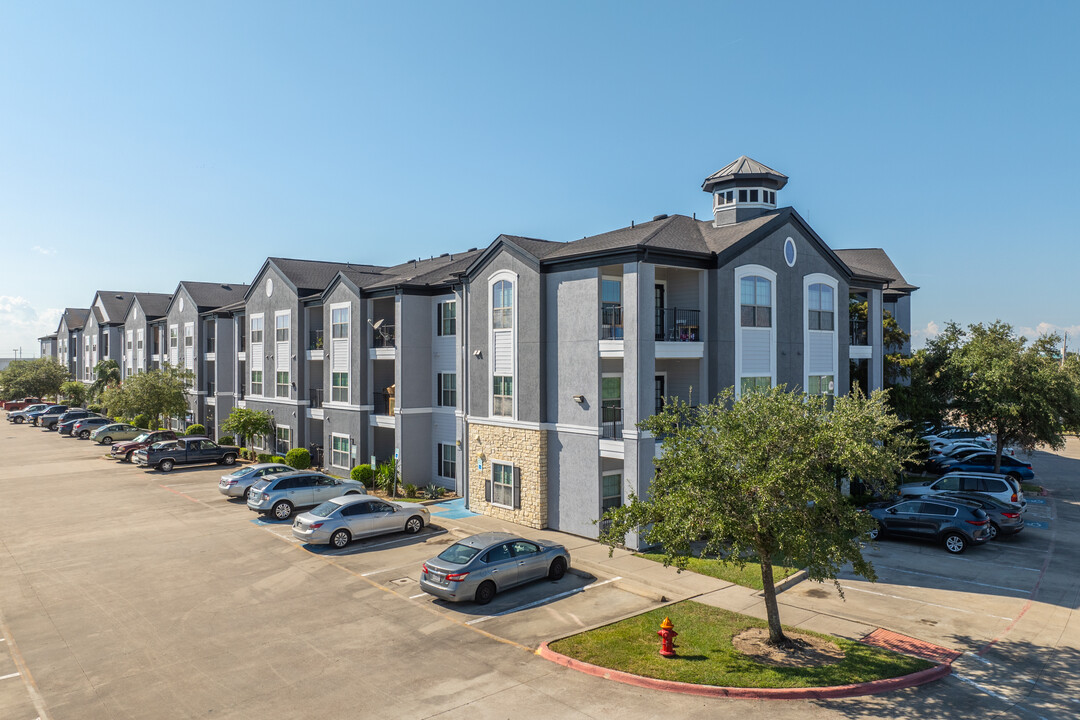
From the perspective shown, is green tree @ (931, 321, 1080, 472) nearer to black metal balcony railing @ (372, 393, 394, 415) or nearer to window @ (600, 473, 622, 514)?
window @ (600, 473, 622, 514)

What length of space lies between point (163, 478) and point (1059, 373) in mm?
43478

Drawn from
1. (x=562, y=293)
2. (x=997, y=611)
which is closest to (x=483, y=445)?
(x=562, y=293)

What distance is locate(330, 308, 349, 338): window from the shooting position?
34.0m

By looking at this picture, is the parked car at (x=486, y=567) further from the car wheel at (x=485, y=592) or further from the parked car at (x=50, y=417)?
the parked car at (x=50, y=417)

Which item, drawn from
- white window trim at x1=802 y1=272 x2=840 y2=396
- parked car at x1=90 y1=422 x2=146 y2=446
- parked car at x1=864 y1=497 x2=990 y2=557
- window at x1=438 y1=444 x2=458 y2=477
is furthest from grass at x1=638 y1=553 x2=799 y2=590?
parked car at x1=90 y1=422 x2=146 y2=446

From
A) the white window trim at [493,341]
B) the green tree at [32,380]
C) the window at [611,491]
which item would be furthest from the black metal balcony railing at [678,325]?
the green tree at [32,380]

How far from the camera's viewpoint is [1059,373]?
30.7m

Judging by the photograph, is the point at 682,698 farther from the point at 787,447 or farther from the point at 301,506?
the point at 301,506

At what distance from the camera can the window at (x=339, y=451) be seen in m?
34.0

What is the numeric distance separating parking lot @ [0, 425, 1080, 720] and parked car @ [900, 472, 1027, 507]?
1483 millimetres

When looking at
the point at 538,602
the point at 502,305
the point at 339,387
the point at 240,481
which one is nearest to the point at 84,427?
the point at 339,387

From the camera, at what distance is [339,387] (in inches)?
1358

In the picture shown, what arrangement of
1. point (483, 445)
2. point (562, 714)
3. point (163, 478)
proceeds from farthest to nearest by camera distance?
point (163, 478), point (483, 445), point (562, 714)

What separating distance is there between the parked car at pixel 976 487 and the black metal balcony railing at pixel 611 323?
44.4ft
